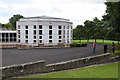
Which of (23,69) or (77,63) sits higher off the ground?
(77,63)

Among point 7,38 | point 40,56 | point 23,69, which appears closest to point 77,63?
point 23,69

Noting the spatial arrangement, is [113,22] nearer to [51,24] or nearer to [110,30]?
[110,30]

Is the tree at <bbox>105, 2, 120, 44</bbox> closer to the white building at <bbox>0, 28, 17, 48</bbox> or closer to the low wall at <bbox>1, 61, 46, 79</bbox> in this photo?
the low wall at <bbox>1, 61, 46, 79</bbox>

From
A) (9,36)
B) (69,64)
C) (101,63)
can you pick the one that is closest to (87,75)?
(69,64)

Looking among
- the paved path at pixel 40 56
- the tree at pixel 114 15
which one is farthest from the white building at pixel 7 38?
the tree at pixel 114 15

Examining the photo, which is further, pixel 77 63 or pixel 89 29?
pixel 89 29

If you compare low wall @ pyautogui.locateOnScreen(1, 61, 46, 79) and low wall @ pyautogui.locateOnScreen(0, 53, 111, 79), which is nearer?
low wall @ pyautogui.locateOnScreen(1, 61, 46, 79)

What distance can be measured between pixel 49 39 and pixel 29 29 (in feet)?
20.3

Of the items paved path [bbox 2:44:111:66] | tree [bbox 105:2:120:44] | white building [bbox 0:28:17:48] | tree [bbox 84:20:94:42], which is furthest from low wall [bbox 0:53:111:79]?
tree [bbox 84:20:94:42]

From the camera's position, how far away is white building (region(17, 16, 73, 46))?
126 ft

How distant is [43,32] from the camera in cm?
3838

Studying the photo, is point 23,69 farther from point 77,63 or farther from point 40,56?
point 40,56

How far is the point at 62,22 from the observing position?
39.2 metres

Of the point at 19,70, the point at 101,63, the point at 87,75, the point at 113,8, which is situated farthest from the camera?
the point at 113,8
